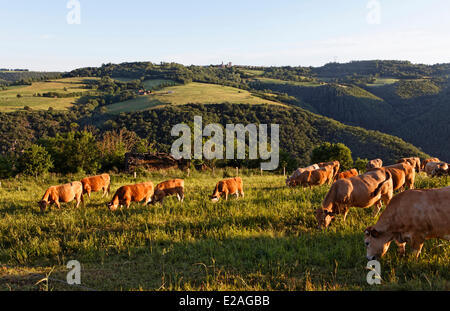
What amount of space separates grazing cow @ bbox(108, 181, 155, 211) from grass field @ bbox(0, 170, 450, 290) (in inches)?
39.8

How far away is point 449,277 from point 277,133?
258ft

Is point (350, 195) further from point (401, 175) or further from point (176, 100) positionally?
point (176, 100)

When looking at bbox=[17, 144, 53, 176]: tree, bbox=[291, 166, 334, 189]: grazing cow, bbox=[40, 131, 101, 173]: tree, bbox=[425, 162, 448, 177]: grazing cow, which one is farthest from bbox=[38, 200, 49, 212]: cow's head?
bbox=[425, 162, 448, 177]: grazing cow

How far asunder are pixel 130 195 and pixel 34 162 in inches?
653

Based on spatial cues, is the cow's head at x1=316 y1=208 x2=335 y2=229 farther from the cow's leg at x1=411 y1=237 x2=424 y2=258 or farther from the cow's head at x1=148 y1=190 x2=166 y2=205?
the cow's head at x1=148 y1=190 x2=166 y2=205

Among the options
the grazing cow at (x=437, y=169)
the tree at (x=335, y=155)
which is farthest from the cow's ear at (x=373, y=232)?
the tree at (x=335, y=155)

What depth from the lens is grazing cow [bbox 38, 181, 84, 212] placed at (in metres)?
12.4

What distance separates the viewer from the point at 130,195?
12.8 m

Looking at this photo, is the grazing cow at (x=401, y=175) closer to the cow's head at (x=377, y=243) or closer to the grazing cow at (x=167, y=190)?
the cow's head at (x=377, y=243)

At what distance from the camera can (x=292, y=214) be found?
9492mm

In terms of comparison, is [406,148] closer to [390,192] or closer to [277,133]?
[277,133]

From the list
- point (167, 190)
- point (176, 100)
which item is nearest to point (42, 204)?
point (167, 190)

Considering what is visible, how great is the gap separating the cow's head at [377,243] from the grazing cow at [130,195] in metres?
9.75
